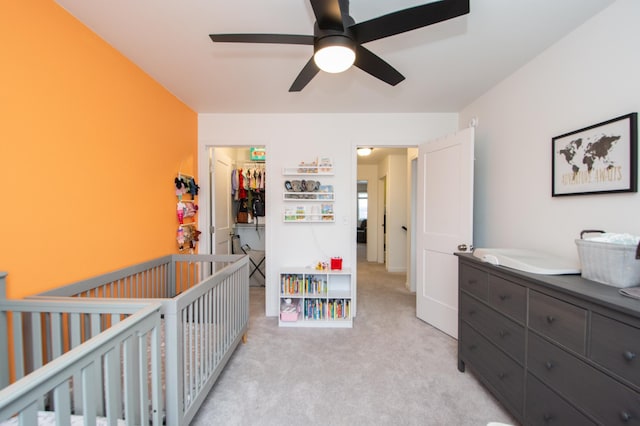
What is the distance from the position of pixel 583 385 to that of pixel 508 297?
500mm

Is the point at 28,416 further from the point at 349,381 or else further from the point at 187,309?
the point at 349,381

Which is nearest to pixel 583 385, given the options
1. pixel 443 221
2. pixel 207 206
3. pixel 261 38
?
pixel 443 221

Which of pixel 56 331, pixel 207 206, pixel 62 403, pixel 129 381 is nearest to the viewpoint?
pixel 62 403

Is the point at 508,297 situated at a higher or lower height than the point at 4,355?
higher

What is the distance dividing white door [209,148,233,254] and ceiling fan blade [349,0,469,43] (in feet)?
8.24

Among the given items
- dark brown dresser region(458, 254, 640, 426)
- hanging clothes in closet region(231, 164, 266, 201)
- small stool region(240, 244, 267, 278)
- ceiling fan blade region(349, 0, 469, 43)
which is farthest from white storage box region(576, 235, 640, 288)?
small stool region(240, 244, 267, 278)

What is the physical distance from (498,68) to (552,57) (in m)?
0.35

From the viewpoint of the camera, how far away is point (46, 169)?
55.4 inches

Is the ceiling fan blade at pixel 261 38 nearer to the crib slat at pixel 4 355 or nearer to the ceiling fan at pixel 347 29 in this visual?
the ceiling fan at pixel 347 29

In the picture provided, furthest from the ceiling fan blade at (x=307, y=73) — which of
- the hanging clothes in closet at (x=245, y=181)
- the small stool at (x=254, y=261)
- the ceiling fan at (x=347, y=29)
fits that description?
the small stool at (x=254, y=261)

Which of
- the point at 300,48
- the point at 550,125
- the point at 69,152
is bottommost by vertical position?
the point at 69,152

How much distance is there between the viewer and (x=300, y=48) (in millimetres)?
1832

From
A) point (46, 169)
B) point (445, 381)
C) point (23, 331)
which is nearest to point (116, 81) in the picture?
point (46, 169)

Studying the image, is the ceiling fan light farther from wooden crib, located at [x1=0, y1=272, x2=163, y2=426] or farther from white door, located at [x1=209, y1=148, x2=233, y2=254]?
white door, located at [x1=209, y1=148, x2=233, y2=254]
